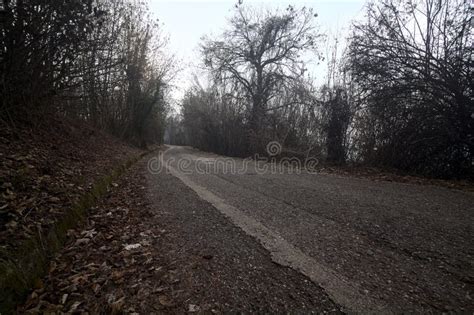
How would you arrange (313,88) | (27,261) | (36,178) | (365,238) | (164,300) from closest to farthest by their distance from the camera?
(164,300)
(27,261)
(365,238)
(36,178)
(313,88)

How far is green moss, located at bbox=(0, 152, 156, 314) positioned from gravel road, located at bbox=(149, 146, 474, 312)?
1.31 meters

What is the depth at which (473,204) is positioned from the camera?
381 cm

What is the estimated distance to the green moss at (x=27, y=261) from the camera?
1.83 m

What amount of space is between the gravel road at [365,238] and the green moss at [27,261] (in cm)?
131

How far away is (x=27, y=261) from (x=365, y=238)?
335 cm

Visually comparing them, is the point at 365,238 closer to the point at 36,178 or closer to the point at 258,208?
the point at 258,208

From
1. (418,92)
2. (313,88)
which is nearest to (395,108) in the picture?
(418,92)

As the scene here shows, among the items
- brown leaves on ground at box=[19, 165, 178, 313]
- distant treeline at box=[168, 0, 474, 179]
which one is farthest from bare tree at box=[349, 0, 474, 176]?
brown leaves on ground at box=[19, 165, 178, 313]

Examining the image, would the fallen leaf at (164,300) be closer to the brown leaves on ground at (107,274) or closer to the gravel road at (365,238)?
the brown leaves on ground at (107,274)

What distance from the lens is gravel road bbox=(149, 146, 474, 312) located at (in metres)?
1.72

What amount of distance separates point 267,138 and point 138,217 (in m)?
10.9

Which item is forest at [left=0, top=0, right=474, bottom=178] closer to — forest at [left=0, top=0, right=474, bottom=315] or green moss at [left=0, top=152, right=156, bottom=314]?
forest at [left=0, top=0, right=474, bottom=315]

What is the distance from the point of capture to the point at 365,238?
2572 millimetres

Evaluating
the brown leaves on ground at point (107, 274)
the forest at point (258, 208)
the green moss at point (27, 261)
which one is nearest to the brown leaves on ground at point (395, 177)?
the forest at point (258, 208)
